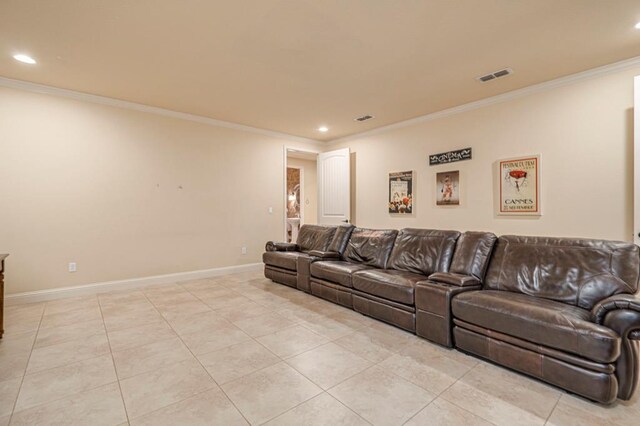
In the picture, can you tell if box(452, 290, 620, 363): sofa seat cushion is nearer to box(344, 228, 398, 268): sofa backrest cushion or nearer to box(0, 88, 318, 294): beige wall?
box(344, 228, 398, 268): sofa backrest cushion

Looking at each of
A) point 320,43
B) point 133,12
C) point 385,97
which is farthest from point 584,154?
point 133,12

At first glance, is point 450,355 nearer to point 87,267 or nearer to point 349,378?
point 349,378

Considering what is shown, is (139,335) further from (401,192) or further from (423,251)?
(401,192)

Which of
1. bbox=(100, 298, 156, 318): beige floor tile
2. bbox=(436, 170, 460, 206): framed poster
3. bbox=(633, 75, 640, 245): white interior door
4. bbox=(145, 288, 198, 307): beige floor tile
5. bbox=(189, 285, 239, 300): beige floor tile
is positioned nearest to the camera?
bbox=(633, 75, 640, 245): white interior door

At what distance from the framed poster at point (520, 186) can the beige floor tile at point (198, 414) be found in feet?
13.2

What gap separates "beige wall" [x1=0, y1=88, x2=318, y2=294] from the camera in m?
3.73

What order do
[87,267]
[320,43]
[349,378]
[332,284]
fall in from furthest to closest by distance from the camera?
[87,267]
[332,284]
[320,43]
[349,378]

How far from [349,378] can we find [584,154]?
12.1 feet

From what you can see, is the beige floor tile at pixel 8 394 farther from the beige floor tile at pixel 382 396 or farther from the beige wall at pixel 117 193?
the beige wall at pixel 117 193

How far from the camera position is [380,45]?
2.88 metres

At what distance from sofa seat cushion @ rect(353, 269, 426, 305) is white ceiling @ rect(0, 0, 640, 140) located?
7.55ft

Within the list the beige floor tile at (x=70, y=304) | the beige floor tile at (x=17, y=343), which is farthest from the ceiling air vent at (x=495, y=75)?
the beige floor tile at (x=70, y=304)

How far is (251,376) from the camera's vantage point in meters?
2.13

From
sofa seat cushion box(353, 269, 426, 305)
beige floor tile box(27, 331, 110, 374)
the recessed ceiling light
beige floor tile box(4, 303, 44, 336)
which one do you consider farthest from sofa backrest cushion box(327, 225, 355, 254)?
the recessed ceiling light
